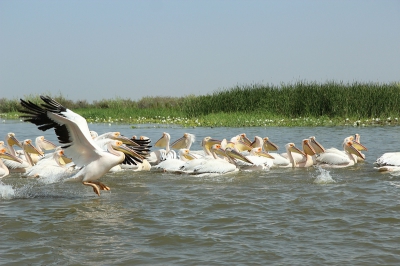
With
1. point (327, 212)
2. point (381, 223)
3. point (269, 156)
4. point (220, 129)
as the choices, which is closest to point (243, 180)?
point (269, 156)

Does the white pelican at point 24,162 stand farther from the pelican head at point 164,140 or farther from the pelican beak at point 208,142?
the pelican beak at point 208,142

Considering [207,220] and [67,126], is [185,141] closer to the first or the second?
[67,126]

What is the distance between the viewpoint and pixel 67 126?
6.02 m

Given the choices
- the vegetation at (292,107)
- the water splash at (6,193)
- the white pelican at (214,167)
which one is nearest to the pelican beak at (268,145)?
the white pelican at (214,167)

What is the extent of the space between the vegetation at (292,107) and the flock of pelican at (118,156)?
317 inches

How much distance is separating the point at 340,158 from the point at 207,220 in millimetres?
4217

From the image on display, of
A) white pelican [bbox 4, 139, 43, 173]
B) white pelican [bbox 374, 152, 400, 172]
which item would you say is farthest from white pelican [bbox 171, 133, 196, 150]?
white pelican [bbox 374, 152, 400, 172]

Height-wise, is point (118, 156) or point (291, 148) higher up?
point (118, 156)

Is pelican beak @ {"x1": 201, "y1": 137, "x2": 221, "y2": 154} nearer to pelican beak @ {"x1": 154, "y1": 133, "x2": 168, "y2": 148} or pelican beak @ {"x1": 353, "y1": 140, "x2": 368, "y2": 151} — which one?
pelican beak @ {"x1": 154, "y1": 133, "x2": 168, "y2": 148}

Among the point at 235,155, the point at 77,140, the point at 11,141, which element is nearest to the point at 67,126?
the point at 77,140

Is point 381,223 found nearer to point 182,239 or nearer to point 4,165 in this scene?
point 182,239

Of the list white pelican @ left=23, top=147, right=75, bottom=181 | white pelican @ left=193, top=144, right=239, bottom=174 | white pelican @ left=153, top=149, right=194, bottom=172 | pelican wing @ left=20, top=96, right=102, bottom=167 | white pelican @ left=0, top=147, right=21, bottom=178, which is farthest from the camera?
white pelican @ left=153, top=149, right=194, bottom=172

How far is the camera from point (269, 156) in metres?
8.89

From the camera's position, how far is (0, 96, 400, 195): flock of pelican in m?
6.05
